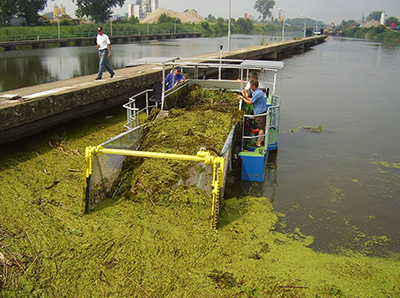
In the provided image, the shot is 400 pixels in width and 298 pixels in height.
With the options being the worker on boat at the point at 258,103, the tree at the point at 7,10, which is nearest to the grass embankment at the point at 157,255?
the worker on boat at the point at 258,103

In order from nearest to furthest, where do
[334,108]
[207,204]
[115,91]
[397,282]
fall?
[397,282] → [207,204] → [115,91] → [334,108]

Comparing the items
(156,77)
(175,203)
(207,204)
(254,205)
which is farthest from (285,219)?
(156,77)

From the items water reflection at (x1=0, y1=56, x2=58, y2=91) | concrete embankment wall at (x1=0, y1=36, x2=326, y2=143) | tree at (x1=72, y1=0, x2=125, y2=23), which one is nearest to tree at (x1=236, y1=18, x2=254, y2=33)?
tree at (x1=72, y1=0, x2=125, y2=23)

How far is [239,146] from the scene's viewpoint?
8531 mm

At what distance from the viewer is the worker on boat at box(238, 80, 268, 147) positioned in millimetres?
8250

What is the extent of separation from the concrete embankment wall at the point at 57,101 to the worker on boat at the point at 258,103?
15.1 ft

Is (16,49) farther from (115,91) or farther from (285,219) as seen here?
(285,219)

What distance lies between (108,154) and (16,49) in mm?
34308

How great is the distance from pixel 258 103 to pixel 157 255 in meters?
4.55

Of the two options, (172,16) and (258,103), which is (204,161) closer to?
(258,103)

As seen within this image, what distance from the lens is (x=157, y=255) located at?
4.88 metres

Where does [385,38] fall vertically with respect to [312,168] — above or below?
above

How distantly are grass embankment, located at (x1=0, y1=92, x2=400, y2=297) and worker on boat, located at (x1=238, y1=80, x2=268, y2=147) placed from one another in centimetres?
229

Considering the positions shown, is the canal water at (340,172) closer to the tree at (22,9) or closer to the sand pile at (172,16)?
the tree at (22,9)
